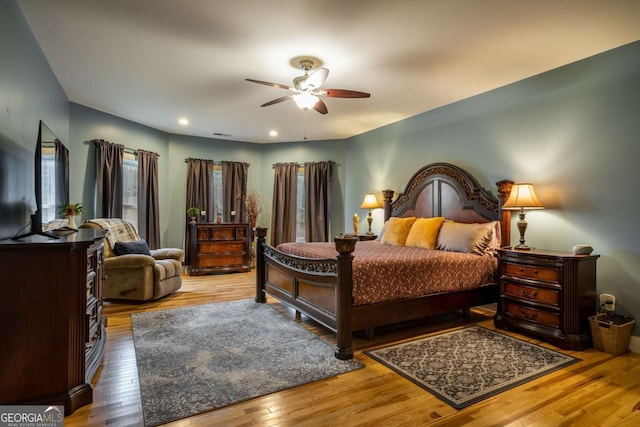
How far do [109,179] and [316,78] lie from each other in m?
4.07

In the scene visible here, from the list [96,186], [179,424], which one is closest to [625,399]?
[179,424]

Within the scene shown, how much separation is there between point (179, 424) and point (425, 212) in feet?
13.3

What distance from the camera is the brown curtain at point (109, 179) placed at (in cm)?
525

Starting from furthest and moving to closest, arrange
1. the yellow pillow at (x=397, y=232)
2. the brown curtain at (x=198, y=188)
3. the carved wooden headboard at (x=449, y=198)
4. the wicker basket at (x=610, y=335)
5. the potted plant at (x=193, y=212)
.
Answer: the brown curtain at (x=198, y=188) → the potted plant at (x=193, y=212) → the yellow pillow at (x=397, y=232) → the carved wooden headboard at (x=449, y=198) → the wicker basket at (x=610, y=335)

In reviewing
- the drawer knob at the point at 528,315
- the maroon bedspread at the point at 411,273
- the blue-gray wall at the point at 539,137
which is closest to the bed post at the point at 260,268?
the maroon bedspread at the point at 411,273

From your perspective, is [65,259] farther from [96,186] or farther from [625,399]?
[96,186]

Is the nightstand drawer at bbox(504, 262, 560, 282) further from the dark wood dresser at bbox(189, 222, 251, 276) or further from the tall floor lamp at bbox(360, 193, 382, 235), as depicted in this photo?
the dark wood dresser at bbox(189, 222, 251, 276)

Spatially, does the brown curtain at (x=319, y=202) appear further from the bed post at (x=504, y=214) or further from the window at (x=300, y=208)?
the bed post at (x=504, y=214)

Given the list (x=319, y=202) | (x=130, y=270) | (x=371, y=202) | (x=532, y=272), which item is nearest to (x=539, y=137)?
(x=532, y=272)

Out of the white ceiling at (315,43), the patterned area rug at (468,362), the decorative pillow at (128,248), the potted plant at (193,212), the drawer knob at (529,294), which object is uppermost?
the white ceiling at (315,43)

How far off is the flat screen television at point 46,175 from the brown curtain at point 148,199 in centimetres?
230

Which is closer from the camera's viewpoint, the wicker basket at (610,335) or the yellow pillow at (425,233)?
the wicker basket at (610,335)

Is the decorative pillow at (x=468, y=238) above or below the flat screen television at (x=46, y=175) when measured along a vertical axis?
below

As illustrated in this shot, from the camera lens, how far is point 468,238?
3842 millimetres
